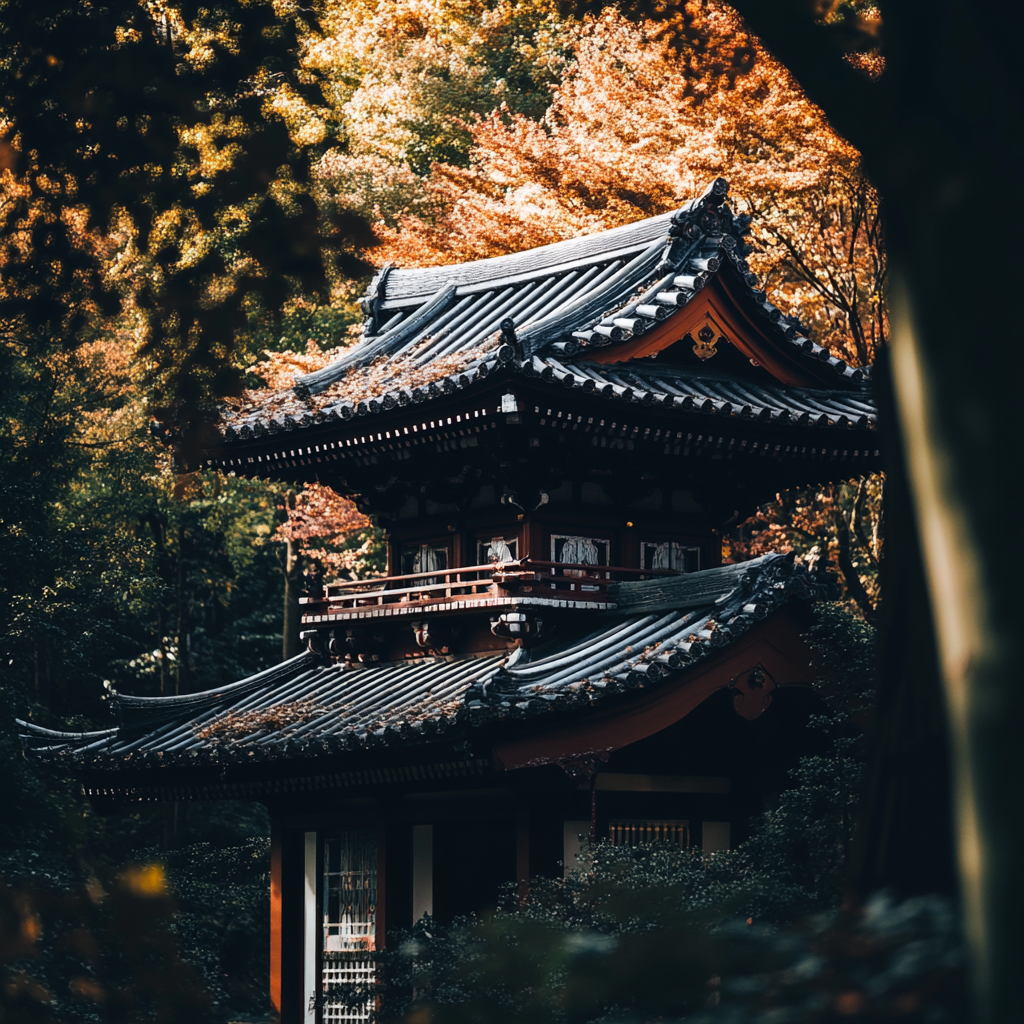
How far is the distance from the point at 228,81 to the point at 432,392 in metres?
6.04

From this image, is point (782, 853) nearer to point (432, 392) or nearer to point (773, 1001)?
point (432, 392)

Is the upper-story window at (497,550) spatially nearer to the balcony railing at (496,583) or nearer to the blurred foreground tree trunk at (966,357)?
the balcony railing at (496,583)

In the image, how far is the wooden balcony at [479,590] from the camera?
13227mm

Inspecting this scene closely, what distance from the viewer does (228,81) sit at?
7035 millimetres

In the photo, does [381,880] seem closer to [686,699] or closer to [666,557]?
[686,699]

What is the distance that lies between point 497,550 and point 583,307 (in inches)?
101

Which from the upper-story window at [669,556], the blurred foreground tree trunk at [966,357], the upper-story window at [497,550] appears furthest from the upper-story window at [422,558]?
the blurred foreground tree trunk at [966,357]

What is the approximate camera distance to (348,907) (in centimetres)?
1473

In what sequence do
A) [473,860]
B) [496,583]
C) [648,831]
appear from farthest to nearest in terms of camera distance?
[473,860] < [648,831] < [496,583]

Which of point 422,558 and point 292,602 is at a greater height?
point 292,602

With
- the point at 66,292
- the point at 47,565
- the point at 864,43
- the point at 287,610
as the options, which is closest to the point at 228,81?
the point at 66,292

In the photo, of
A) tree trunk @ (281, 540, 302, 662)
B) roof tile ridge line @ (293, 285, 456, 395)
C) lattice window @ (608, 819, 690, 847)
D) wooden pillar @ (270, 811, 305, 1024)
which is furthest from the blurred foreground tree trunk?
tree trunk @ (281, 540, 302, 662)

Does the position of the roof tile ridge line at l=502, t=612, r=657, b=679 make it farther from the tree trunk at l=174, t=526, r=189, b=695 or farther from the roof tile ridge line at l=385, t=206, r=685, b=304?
the tree trunk at l=174, t=526, r=189, b=695

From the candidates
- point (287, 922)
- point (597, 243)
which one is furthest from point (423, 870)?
point (597, 243)
